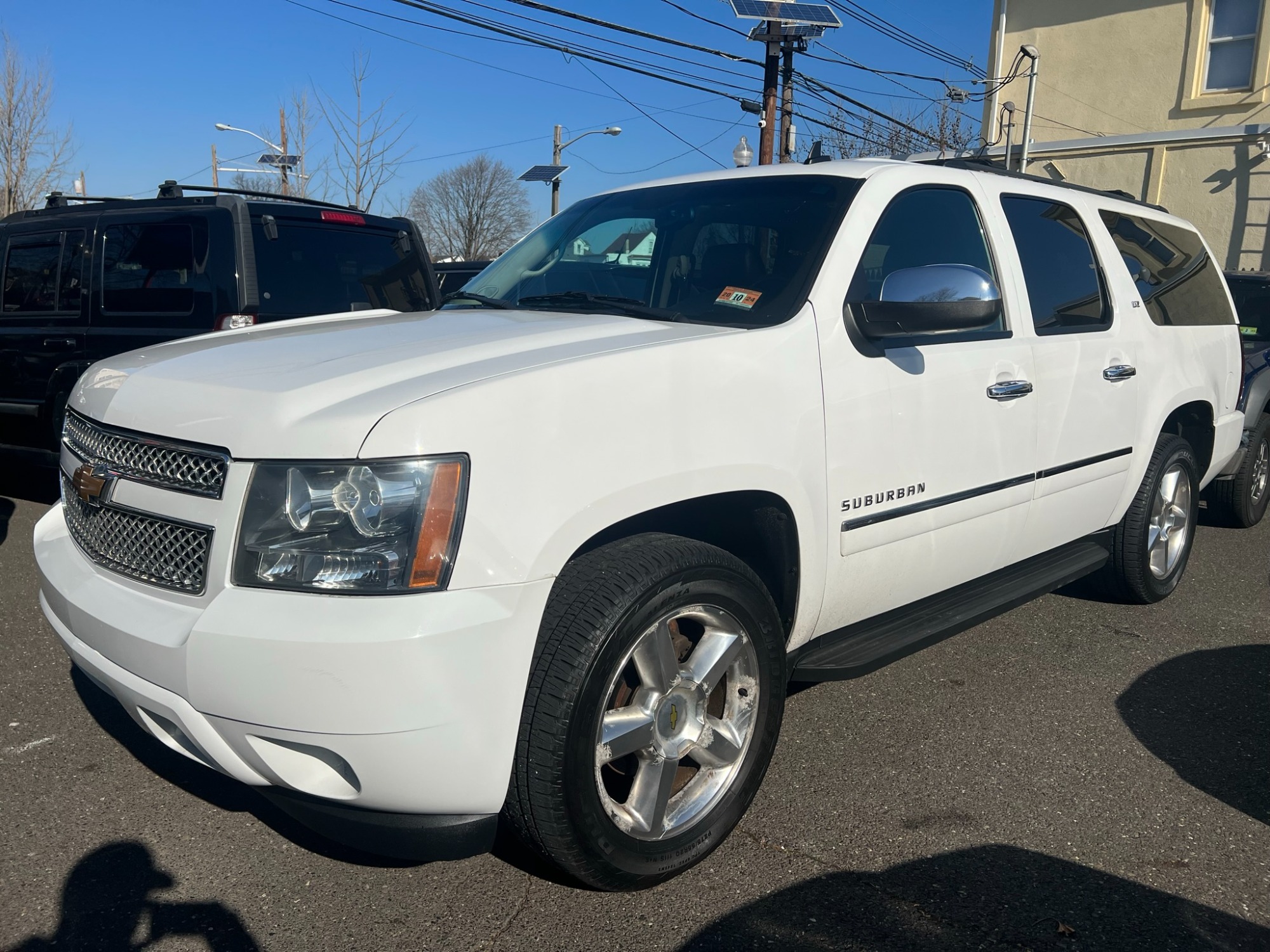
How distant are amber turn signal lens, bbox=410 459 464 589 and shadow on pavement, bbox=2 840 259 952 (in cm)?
103

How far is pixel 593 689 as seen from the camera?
91.2 inches

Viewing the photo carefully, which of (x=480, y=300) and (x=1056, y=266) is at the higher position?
(x=1056, y=266)

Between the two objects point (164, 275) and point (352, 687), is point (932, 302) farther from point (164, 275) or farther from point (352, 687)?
point (164, 275)

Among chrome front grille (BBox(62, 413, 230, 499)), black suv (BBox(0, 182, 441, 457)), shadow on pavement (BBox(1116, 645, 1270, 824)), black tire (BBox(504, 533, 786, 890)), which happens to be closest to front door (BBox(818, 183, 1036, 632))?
black tire (BBox(504, 533, 786, 890))

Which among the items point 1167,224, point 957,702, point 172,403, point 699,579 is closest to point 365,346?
point 172,403

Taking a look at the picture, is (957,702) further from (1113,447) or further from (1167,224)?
(1167,224)

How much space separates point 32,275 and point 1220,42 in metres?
17.4

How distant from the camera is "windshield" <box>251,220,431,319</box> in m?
5.84

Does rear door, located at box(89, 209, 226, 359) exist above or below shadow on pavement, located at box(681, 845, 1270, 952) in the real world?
above

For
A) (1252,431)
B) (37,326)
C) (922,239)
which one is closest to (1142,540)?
(922,239)

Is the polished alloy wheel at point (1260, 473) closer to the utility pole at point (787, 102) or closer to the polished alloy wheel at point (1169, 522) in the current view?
the polished alloy wheel at point (1169, 522)

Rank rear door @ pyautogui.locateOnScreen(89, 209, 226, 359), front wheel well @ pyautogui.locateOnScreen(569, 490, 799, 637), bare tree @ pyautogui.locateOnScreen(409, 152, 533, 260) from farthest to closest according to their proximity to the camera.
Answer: bare tree @ pyautogui.locateOnScreen(409, 152, 533, 260)
rear door @ pyautogui.locateOnScreen(89, 209, 226, 359)
front wheel well @ pyautogui.locateOnScreen(569, 490, 799, 637)

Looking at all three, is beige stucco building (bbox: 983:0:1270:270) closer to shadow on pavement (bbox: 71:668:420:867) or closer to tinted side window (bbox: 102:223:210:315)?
tinted side window (bbox: 102:223:210:315)

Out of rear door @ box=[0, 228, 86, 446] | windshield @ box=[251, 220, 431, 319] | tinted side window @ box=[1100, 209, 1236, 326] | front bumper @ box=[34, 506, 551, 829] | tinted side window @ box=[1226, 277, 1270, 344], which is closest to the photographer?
front bumper @ box=[34, 506, 551, 829]
